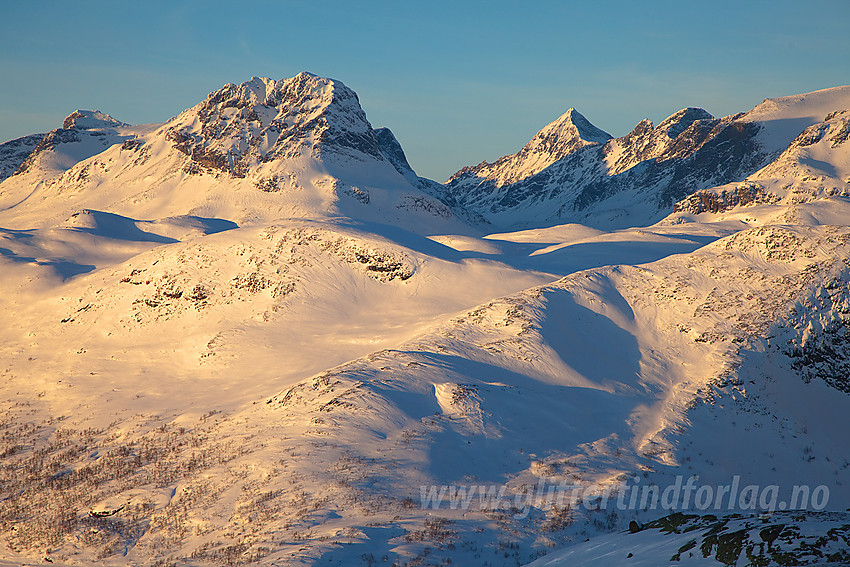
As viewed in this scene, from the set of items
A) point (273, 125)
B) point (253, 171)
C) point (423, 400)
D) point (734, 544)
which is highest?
point (273, 125)

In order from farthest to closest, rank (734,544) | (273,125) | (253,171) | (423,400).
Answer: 1. (273,125)
2. (253,171)
3. (423,400)
4. (734,544)

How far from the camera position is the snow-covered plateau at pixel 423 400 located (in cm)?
1855

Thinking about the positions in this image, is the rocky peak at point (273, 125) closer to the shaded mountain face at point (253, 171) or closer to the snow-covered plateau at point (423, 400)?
the shaded mountain face at point (253, 171)

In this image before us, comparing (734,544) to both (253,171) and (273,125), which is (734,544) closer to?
(253,171)

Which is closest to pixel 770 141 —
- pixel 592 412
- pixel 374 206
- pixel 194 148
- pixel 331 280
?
pixel 374 206

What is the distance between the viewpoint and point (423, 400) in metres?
28.8

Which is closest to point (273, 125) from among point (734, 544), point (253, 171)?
point (253, 171)

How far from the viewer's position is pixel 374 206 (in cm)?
11688

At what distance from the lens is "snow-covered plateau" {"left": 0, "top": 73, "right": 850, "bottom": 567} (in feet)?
60.8

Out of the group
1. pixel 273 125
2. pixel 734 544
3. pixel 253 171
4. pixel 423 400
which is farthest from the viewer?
pixel 273 125

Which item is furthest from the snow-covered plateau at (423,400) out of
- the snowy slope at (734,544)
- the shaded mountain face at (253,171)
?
the shaded mountain face at (253,171)

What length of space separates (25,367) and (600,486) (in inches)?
1582

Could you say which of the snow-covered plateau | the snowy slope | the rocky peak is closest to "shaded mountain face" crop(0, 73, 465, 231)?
the rocky peak

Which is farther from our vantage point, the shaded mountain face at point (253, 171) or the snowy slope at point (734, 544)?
the shaded mountain face at point (253, 171)
